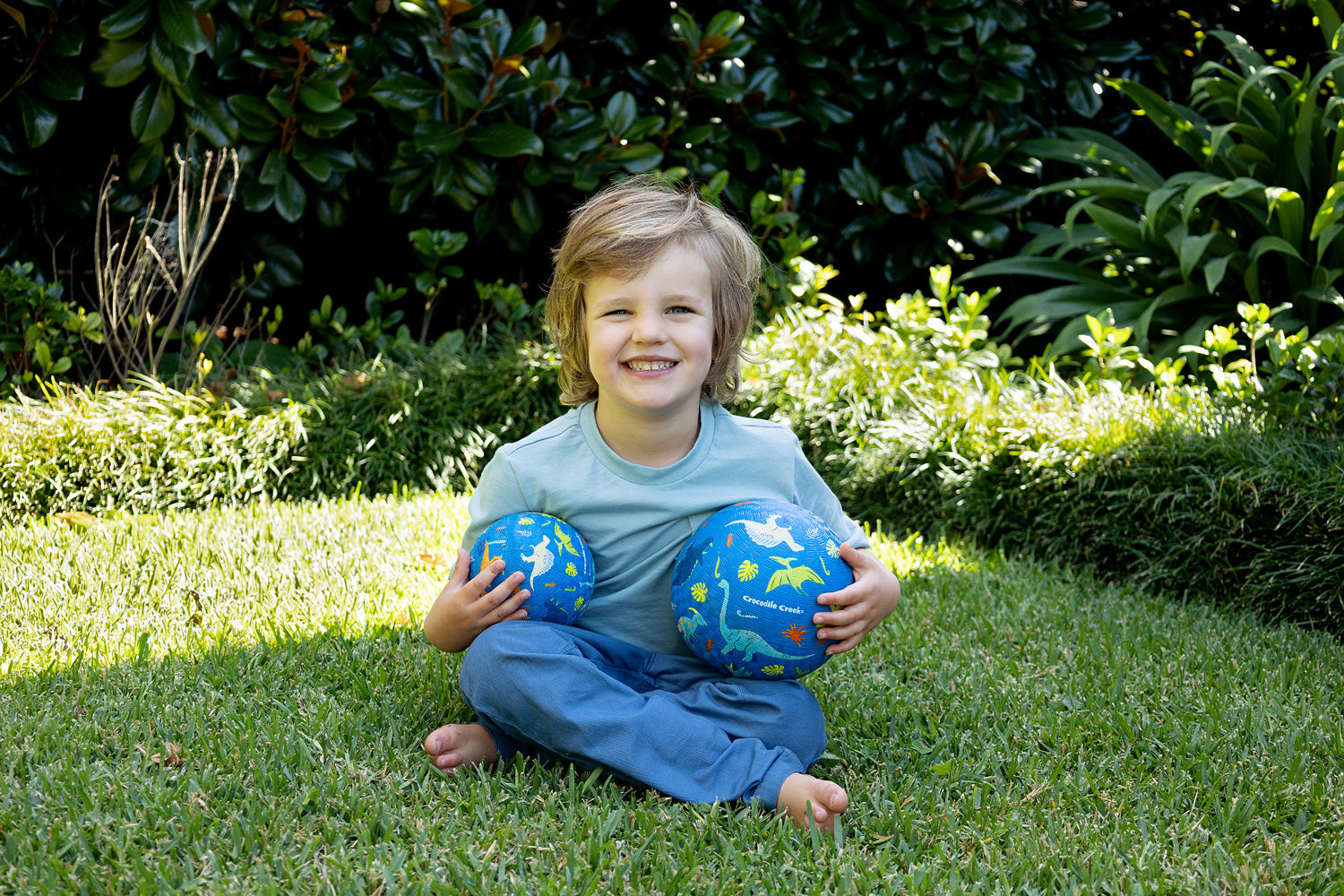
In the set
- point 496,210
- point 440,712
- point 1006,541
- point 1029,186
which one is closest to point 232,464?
point 496,210

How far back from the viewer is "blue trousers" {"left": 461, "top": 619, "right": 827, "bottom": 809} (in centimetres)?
237

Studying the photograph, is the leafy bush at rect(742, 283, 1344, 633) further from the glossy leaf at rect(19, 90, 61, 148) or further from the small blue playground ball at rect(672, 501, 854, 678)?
the glossy leaf at rect(19, 90, 61, 148)

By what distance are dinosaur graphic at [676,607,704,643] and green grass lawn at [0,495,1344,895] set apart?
37 centimetres

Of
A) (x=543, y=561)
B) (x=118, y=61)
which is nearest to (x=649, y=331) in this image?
(x=543, y=561)

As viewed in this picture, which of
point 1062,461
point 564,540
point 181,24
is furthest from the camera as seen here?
point 181,24

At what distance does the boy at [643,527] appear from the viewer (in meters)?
2.39

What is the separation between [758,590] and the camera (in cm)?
246

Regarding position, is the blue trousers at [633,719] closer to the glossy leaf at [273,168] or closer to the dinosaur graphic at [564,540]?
the dinosaur graphic at [564,540]

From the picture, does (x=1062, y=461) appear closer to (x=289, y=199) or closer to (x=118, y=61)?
(x=289, y=199)

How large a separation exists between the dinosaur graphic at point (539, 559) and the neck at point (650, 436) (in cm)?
36

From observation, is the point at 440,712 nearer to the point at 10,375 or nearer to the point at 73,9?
Answer: the point at 10,375

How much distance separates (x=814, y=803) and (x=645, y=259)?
127 centimetres

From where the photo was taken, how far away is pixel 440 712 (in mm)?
2822

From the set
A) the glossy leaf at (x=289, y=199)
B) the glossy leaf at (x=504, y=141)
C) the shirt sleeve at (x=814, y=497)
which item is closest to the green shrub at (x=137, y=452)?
the glossy leaf at (x=289, y=199)
